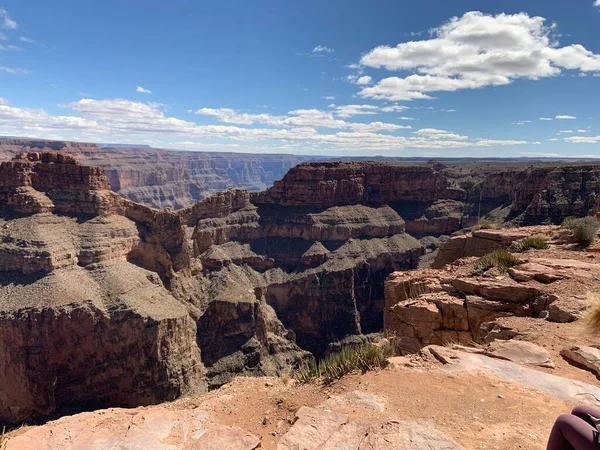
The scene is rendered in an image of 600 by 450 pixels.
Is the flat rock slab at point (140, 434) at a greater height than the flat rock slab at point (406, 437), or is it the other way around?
the flat rock slab at point (406, 437)

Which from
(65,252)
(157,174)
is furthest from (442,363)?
(157,174)

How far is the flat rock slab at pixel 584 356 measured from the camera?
832cm

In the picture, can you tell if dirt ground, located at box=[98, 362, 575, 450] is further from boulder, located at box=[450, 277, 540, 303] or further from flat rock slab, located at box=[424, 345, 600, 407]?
boulder, located at box=[450, 277, 540, 303]

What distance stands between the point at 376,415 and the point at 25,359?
40564 millimetres

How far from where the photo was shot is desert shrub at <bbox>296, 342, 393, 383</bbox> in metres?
8.99

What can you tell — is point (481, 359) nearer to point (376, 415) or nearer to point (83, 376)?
point (376, 415)

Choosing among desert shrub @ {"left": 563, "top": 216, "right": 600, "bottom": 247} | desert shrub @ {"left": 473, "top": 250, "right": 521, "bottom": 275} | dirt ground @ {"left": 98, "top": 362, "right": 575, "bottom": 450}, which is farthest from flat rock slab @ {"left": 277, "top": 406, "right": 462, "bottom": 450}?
desert shrub @ {"left": 563, "top": 216, "right": 600, "bottom": 247}

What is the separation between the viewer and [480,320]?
1284 centimetres

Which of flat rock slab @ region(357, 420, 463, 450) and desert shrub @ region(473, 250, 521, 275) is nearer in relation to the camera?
flat rock slab @ region(357, 420, 463, 450)

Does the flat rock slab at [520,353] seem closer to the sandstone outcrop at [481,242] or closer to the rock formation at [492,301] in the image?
the rock formation at [492,301]

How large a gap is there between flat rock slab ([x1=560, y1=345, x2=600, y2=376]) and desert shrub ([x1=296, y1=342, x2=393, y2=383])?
3.91 meters

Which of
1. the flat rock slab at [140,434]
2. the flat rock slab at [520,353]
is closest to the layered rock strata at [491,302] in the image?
the flat rock slab at [520,353]

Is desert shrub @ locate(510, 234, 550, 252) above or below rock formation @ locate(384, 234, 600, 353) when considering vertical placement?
above

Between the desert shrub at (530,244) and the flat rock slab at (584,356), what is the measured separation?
10.7 meters
